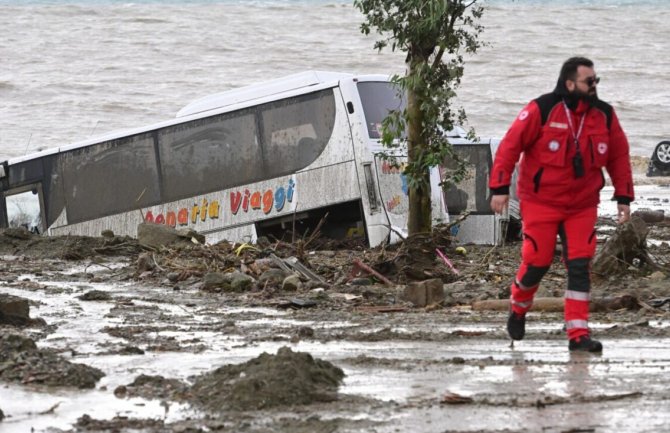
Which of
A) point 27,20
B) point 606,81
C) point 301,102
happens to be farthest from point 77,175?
point 27,20

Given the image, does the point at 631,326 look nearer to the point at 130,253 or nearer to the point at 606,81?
the point at 130,253

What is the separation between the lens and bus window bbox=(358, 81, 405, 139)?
62.2 feet

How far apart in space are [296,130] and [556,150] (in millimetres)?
11886

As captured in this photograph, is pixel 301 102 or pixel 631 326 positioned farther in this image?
pixel 301 102

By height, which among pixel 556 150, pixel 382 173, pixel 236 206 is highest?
pixel 556 150

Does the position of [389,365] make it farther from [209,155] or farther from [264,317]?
[209,155]

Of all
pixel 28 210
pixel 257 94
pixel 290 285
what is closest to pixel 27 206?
pixel 28 210

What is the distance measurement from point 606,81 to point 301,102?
39805 mm

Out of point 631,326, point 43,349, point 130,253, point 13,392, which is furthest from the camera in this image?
point 130,253

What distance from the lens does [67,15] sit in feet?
235

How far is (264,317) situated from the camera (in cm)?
1028

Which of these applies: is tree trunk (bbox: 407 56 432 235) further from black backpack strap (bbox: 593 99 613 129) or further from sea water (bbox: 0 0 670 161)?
sea water (bbox: 0 0 670 161)

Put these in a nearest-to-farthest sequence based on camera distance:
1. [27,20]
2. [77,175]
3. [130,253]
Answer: [130,253] → [77,175] → [27,20]

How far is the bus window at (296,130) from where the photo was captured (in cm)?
1919
